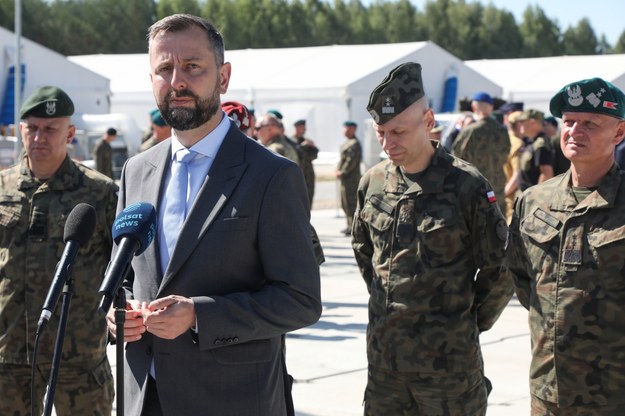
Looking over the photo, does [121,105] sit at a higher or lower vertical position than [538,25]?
lower

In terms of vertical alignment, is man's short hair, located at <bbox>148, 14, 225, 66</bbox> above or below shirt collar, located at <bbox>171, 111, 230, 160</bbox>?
above

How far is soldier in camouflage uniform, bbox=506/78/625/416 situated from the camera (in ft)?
14.2

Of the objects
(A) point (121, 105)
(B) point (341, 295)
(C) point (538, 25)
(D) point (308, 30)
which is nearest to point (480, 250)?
(B) point (341, 295)

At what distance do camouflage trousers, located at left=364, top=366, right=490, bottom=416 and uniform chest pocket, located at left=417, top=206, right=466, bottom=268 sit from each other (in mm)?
517

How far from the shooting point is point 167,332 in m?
3.07

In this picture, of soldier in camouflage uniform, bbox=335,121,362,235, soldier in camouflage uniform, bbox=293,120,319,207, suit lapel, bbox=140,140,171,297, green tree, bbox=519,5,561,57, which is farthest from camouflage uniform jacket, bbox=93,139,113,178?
green tree, bbox=519,5,561,57

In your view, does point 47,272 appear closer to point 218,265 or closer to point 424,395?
point 424,395

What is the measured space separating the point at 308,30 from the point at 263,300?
93976mm

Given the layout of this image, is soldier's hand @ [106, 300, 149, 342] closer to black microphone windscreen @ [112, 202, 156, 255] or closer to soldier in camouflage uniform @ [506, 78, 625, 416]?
black microphone windscreen @ [112, 202, 156, 255]

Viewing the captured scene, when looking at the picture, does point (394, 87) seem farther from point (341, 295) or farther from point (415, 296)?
point (341, 295)

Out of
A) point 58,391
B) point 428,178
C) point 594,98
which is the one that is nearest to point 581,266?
point 594,98

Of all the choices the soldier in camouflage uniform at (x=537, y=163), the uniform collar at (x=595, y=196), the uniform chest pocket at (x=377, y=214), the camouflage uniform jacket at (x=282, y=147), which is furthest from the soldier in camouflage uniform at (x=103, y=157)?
the uniform collar at (x=595, y=196)

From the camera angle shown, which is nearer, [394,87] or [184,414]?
[184,414]

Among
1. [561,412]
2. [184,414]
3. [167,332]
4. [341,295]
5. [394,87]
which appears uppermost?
[394,87]
